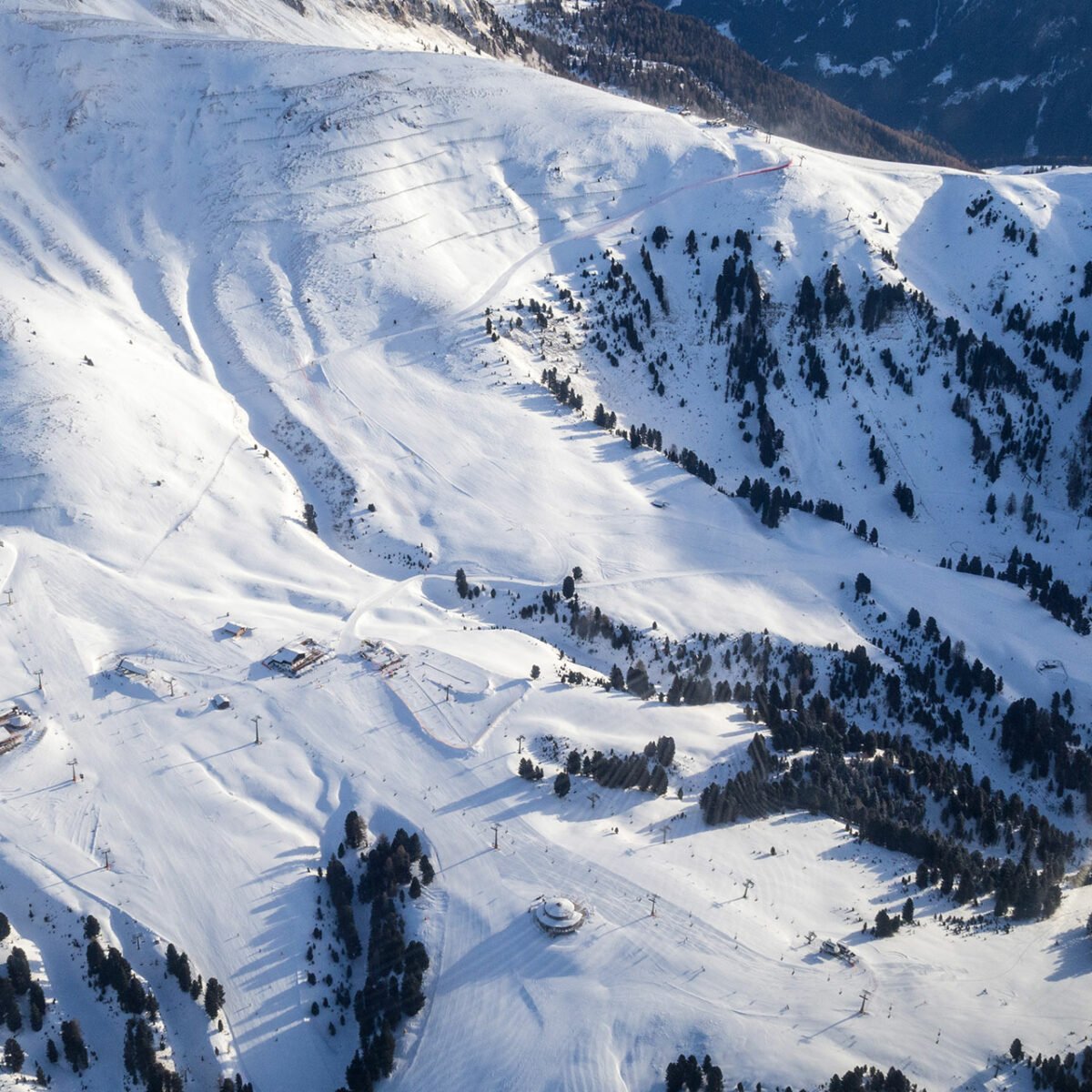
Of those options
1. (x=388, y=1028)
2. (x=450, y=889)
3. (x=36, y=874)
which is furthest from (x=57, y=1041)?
(x=450, y=889)

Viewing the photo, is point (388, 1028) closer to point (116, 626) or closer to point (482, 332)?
point (116, 626)

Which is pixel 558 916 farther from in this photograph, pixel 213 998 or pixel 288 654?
pixel 288 654

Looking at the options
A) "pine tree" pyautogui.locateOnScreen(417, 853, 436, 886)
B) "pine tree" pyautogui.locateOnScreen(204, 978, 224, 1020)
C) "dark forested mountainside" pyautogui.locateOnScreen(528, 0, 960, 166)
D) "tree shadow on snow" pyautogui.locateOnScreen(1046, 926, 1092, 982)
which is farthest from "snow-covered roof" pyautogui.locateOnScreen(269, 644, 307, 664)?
"dark forested mountainside" pyautogui.locateOnScreen(528, 0, 960, 166)

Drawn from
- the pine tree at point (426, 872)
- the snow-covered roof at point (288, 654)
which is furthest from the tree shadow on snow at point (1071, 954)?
the snow-covered roof at point (288, 654)

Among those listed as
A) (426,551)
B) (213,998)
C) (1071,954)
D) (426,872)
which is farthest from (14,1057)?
(426,551)

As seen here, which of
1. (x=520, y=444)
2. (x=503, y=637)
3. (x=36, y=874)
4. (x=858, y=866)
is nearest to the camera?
(x=36, y=874)

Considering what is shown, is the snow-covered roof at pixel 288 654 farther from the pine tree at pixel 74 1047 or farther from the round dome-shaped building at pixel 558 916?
the pine tree at pixel 74 1047

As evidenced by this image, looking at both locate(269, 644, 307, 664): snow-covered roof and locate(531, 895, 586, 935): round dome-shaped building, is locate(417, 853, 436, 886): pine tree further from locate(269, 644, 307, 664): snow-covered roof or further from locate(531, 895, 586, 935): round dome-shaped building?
locate(269, 644, 307, 664): snow-covered roof
